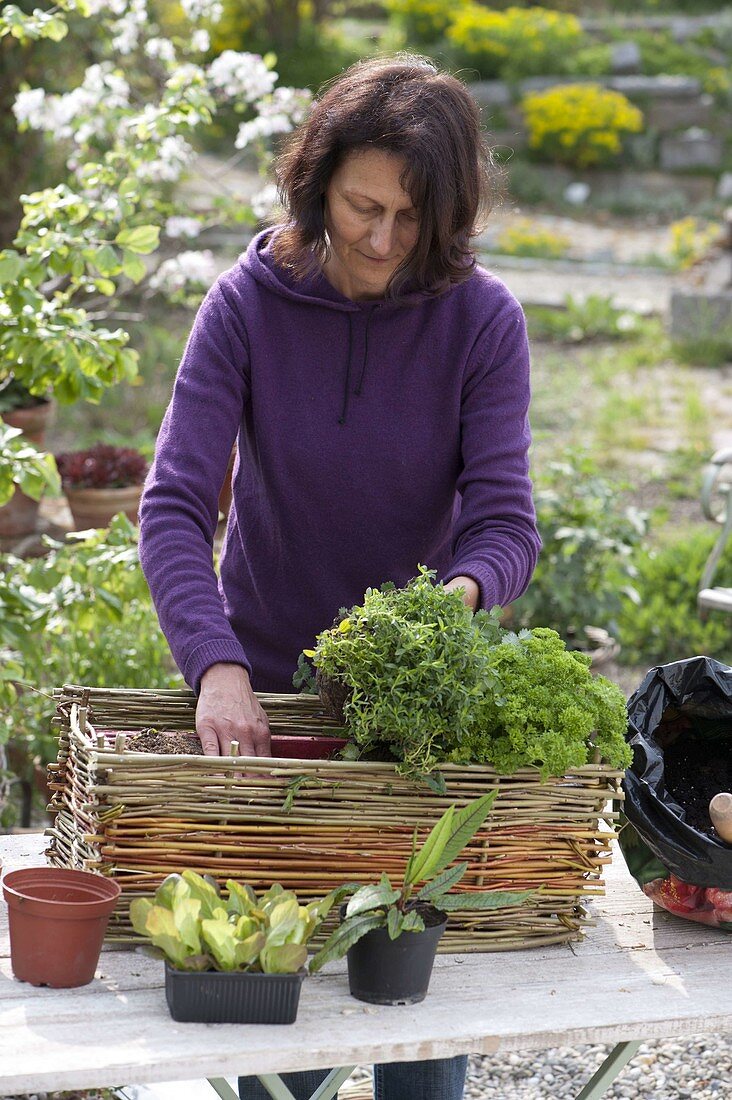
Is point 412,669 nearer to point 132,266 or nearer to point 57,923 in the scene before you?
point 57,923

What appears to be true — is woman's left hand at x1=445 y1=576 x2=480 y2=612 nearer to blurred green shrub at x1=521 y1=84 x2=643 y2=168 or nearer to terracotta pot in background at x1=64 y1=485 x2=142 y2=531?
terracotta pot in background at x1=64 y1=485 x2=142 y2=531

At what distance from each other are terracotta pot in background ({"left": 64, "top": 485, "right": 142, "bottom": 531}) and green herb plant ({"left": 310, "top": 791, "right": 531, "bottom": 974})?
9.88 ft

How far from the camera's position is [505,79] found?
1445 centimetres

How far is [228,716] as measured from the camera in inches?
66.0

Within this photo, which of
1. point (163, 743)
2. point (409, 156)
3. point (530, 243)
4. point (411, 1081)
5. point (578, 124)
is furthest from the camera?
point (578, 124)

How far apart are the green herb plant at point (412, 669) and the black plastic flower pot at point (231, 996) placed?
27 centimetres

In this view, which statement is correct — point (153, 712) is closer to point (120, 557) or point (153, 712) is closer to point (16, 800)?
point (120, 557)

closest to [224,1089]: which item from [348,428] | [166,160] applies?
[348,428]

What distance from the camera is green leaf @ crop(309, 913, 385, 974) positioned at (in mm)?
1408

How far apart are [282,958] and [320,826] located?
19cm

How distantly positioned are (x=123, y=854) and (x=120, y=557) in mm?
1384

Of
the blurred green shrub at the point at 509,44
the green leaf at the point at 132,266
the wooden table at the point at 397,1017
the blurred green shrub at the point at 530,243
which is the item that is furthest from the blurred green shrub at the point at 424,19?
the wooden table at the point at 397,1017

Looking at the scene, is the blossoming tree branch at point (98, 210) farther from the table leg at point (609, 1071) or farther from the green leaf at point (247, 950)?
the table leg at point (609, 1071)

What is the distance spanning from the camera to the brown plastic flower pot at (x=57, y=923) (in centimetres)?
141
